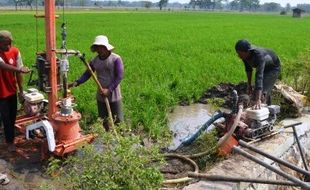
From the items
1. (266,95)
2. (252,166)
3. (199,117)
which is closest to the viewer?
(252,166)

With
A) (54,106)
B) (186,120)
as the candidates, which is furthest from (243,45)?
(186,120)

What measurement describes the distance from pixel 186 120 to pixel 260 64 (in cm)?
289

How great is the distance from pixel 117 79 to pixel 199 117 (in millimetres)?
3423

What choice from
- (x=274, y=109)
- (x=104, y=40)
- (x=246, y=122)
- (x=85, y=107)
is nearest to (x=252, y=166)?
(x=246, y=122)

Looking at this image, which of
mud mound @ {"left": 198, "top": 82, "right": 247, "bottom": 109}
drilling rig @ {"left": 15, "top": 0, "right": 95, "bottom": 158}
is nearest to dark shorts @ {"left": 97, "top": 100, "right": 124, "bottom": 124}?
drilling rig @ {"left": 15, "top": 0, "right": 95, "bottom": 158}

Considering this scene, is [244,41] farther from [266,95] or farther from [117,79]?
[117,79]

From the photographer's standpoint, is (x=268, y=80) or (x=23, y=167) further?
(x=268, y=80)

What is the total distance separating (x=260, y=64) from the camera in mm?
5871

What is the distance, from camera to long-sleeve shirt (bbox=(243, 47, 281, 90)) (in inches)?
227

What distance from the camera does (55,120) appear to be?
541 centimetres

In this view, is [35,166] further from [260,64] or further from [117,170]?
[260,64]

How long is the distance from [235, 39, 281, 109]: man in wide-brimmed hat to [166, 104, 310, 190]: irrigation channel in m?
0.57

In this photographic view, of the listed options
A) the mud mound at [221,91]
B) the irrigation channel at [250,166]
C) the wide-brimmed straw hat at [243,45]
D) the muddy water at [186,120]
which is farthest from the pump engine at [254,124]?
the mud mound at [221,91]

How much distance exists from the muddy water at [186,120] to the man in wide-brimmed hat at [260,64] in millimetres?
1445
